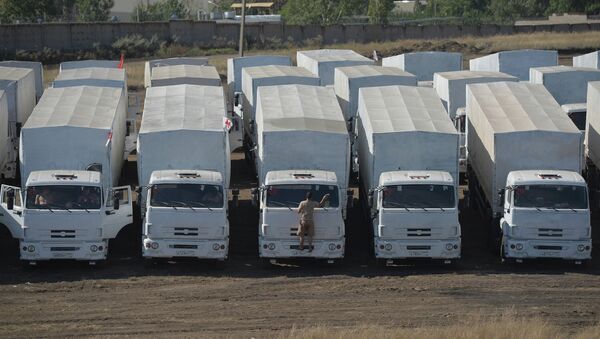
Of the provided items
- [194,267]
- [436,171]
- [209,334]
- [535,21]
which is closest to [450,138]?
[436,171]

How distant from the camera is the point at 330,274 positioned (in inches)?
1073

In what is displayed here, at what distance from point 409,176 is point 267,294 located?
181 inches

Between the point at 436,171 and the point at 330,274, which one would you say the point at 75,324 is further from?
the point at 436,171

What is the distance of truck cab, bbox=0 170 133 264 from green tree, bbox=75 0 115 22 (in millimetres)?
75648

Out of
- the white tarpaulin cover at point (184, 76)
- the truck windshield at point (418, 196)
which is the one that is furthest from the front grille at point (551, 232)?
the white tarpaulin cover at point (184, 76)

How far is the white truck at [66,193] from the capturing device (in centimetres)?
2675

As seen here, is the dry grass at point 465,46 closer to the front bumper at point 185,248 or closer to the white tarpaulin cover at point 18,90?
the white tarpaulin cover at point 18,90

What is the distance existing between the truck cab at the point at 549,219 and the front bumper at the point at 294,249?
3.99 meters

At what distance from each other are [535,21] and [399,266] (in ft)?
307

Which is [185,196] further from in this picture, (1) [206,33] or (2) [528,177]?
(1) [206,33]

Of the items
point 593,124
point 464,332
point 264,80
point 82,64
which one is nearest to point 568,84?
point 593,124

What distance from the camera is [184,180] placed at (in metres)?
27.2

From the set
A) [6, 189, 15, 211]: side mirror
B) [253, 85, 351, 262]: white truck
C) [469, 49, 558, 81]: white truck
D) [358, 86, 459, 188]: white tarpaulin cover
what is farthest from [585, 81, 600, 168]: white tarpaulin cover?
[6, 189, 15, 211]: side mirror

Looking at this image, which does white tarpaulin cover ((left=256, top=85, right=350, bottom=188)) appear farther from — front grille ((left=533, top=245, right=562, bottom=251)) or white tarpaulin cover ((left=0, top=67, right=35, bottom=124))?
white tarpaulin cover ((left=0, top=67, right=35, bottom=124))
